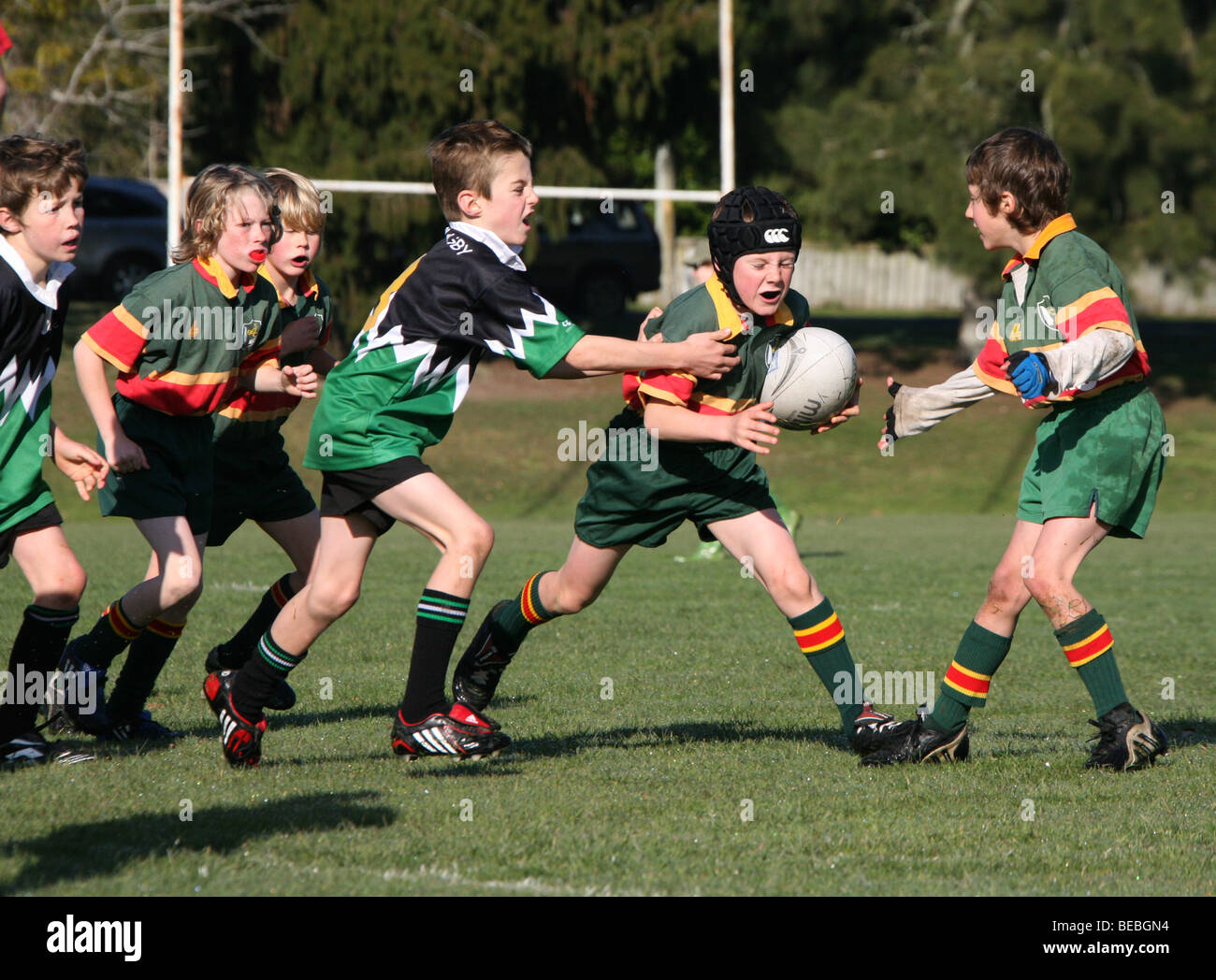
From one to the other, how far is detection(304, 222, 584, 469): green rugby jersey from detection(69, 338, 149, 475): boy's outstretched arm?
571mm

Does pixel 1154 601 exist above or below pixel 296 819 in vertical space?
below

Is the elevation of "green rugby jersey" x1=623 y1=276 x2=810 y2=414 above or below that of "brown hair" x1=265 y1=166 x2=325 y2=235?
below

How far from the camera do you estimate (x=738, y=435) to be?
4500mm

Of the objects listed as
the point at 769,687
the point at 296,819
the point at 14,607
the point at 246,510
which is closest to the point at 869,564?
the point at 769,687

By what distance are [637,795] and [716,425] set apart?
1.13 meters

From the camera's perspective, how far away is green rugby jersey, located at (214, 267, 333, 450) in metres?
5.64

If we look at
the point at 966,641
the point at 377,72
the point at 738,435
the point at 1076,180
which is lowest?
the point at 966,641

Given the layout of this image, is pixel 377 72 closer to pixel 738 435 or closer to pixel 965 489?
pixel 965 489

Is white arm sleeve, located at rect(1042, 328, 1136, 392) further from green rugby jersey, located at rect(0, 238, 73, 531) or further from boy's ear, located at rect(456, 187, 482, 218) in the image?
green rugby jersey, located at rect(0, 238, 73, 531)

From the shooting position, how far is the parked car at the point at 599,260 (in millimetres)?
26609

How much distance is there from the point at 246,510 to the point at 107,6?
897 inches

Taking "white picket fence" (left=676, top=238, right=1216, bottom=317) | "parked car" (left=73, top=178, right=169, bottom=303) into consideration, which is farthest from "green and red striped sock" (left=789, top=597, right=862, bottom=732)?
"white picket fence" (left=676, top=238, right=1216, bottom=317)

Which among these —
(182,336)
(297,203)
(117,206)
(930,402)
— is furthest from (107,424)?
(117,206)

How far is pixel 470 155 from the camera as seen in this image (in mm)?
4824
